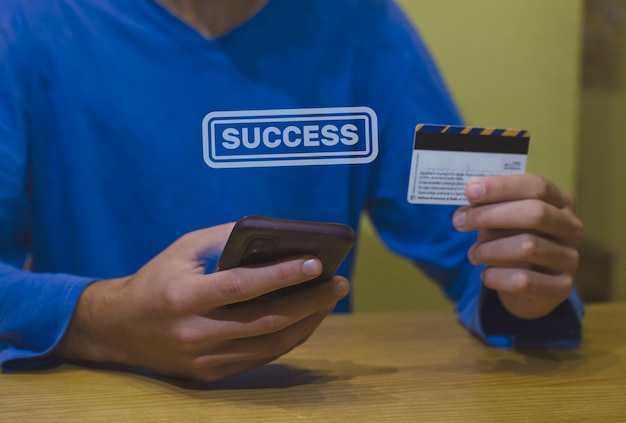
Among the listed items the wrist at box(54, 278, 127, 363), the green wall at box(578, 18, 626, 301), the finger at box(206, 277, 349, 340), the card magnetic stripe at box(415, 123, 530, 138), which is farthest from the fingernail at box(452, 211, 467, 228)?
the green wall at box(578, 18, 626, 301)

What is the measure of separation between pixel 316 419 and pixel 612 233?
2.25m

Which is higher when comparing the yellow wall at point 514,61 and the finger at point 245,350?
the yellow wall at point 514,61

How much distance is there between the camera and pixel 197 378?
769mm

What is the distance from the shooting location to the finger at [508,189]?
0.83m

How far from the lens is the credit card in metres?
0.80

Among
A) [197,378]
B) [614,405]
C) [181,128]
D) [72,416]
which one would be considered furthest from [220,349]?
[614,405]

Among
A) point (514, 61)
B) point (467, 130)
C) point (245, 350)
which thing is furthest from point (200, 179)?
point (514, 61)

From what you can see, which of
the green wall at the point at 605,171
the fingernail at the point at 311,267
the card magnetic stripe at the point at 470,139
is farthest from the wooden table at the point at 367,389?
the green wall at the point at 605,171

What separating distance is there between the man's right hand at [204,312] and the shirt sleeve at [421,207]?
208 millimetres

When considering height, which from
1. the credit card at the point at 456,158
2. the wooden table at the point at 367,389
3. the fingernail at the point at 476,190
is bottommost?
the wooden table at the point at 367,389

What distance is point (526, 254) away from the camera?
33.8 inches

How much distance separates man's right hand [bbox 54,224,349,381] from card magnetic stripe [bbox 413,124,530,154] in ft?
0.63

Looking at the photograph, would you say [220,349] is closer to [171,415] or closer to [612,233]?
[171,415]

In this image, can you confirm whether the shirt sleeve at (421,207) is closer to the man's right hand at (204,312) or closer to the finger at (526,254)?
the finger at (526,254)
